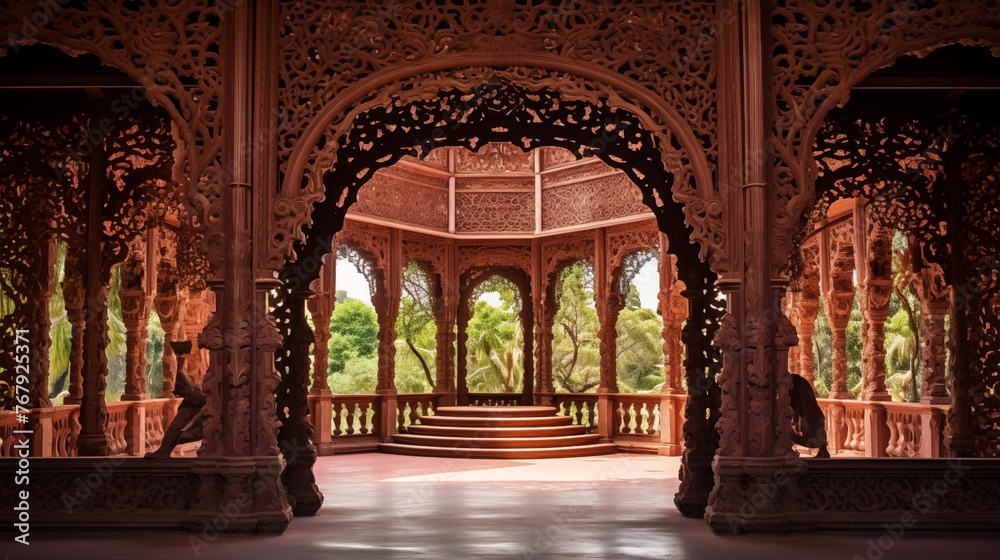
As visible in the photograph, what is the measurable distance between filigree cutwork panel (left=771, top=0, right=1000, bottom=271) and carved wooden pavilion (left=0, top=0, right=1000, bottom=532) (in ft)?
0.06

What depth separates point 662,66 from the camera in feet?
24.0

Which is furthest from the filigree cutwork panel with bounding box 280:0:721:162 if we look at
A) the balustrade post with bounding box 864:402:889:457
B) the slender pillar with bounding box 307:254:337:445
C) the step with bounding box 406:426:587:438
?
the step with bounding box 406:426:587:438

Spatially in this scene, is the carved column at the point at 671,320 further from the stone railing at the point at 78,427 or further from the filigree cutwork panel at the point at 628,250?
the stone railing at the point at 78,427

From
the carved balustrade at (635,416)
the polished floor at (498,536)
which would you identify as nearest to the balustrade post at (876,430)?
the polished floor at (498,536)

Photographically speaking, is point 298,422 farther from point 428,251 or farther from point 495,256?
point 495,256

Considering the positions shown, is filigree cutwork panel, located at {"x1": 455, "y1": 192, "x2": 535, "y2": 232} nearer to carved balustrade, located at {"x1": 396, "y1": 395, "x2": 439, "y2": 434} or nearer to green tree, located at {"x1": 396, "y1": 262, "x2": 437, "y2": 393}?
carved balustrade, located at {"x1": 396, "y1": 395, "x2": 439, "y2": 434}

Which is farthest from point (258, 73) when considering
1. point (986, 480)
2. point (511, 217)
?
point (511, 217)

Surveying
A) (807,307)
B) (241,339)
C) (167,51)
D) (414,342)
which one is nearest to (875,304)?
(807,307)

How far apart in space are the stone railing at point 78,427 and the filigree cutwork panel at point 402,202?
13.7ft

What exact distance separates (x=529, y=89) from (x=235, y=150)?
2098 millimetres

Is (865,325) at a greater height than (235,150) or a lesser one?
lesser

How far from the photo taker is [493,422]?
1597cm

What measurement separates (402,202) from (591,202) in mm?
3072

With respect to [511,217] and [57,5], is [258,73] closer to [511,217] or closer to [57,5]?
[57,5]
